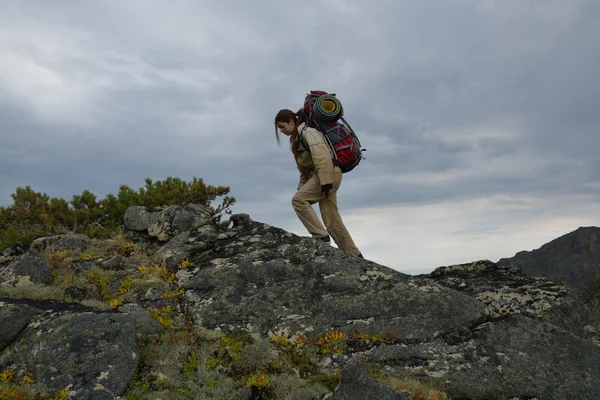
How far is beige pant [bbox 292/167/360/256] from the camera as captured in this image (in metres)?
12.0

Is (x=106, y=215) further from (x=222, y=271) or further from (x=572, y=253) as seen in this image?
(x=572, y=253)

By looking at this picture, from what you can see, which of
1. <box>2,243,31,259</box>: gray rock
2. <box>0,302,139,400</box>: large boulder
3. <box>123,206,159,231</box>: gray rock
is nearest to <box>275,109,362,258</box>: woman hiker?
<box>123,206,159,231</box>: gray rock

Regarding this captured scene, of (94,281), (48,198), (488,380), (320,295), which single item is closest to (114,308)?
(94,281)

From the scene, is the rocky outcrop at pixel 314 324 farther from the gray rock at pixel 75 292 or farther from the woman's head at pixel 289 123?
the woman's head at pixel 289 123

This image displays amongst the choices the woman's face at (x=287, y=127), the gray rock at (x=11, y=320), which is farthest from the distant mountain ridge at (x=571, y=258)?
the gray rock at (x=11, y=320)

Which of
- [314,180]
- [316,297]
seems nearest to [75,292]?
[316,297]

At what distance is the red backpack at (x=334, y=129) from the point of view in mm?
11703

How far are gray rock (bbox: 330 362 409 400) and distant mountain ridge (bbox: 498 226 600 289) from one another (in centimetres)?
4052

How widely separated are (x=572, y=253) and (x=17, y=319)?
164 feet

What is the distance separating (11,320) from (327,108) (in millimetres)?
7953

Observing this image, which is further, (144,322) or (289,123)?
(289,123)

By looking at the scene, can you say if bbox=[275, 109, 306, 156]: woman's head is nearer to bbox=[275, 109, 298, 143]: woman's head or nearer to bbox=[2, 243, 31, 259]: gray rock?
bbox=[275, 109, 298, 143]: woman's head

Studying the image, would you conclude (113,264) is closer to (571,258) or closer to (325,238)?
(325,238)

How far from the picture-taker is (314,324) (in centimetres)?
891
